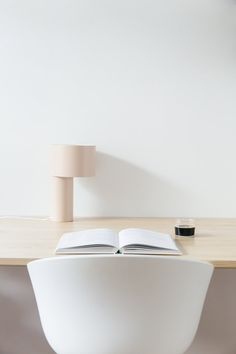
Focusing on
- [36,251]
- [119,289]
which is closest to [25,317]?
[36,251]

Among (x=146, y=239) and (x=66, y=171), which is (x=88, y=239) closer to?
(x=146, y=239)

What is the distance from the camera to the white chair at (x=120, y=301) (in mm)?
1223

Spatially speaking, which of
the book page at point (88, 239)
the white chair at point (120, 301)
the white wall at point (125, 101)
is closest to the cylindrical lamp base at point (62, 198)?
the white wall at point (125, 101)

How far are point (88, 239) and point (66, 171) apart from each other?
0.45m

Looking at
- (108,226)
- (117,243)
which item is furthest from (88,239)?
(108,226)

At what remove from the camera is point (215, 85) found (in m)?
2.18

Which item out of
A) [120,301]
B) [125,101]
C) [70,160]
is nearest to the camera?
[120,301]

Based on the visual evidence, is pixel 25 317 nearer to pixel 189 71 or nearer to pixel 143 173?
pixel 143 173

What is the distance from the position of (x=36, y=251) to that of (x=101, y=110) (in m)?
0.84

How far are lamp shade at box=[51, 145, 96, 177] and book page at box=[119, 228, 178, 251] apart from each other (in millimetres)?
396

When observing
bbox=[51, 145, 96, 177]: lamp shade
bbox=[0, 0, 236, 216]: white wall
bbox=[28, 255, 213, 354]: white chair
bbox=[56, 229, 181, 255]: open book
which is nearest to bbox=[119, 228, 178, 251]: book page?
bbox=[56, 229, 181, 255]: open book

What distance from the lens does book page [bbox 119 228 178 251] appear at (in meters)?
1.56

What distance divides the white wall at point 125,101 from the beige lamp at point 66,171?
0.16 metres

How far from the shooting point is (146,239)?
5.32 feet
